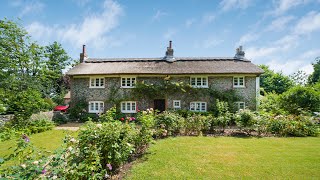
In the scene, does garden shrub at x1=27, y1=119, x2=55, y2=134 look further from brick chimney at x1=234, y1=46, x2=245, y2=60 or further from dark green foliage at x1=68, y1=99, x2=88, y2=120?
brick chimney at x1=234, y1=46, x2=245, y2=60

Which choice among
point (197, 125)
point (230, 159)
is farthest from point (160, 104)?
point (230, 159)

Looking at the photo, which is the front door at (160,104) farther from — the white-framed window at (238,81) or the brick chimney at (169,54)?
the white-framed window at (238,81)

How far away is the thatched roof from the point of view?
64.3 ft

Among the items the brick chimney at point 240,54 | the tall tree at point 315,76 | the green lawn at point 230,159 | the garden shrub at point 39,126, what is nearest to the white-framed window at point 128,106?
the garden shrub at point 39,126

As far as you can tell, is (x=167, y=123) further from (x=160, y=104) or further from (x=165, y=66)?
(x=165, y=66)

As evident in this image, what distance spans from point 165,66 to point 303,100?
14314mm

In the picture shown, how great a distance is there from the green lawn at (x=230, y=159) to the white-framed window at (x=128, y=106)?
10.2 metres

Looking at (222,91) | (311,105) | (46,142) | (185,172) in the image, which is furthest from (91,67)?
(311,105)

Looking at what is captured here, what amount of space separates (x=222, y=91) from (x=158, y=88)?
681cm

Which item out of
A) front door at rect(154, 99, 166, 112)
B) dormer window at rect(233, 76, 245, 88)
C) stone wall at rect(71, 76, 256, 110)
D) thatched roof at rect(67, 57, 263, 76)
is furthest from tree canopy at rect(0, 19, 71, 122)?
dormer window at rect(233, 76, 245, 88)

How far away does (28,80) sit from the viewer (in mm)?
22828

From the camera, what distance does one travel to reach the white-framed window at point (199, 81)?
1988 centimetres

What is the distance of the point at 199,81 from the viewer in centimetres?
2003

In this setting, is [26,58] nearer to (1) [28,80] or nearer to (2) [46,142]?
(1) [28,80]
